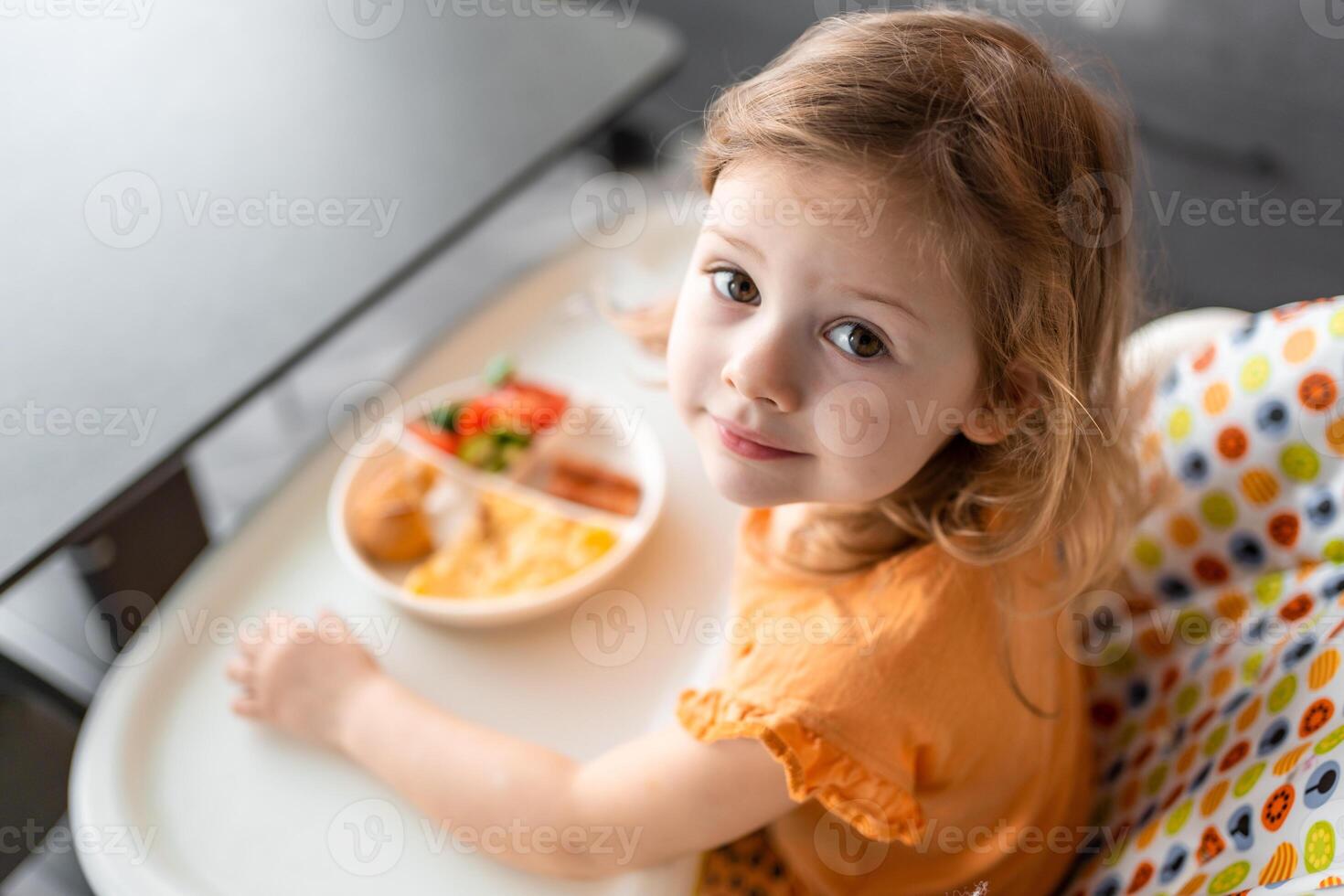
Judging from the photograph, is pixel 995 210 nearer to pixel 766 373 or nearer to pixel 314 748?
pixel 766 373

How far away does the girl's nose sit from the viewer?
0.68 metres

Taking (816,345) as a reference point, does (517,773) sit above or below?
below

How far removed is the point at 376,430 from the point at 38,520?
283 millimetres

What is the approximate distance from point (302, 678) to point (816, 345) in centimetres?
46

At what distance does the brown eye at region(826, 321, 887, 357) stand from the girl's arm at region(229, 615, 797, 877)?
0.25 metres

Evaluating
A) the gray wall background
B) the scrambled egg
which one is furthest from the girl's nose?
the gray wall background

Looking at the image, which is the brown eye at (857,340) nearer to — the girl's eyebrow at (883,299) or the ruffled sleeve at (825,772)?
the girl's eyebrow at (883,299)

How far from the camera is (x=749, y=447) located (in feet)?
2.44

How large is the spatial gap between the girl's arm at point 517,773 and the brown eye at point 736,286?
0.90 feet

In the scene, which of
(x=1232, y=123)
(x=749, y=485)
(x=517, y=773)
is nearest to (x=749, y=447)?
(x=749, y=485)

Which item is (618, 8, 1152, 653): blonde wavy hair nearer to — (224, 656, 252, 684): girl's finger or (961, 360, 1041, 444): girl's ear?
(961, 360, 1041, 444): girl's ear

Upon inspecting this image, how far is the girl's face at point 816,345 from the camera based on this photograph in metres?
0.65

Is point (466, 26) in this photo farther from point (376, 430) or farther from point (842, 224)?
point (842, 224)

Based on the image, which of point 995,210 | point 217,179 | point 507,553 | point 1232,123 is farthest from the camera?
point 1232,123
